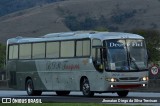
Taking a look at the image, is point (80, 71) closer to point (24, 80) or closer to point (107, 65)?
point (107, 65)

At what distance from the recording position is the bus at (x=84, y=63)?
33.0m

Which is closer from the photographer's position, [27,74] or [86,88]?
[86,88]

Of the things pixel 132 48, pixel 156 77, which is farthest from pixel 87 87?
pixel 156 77

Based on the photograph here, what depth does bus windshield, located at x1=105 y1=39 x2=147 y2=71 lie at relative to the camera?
108ft

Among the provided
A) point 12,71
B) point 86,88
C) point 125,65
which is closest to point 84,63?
point 86,88

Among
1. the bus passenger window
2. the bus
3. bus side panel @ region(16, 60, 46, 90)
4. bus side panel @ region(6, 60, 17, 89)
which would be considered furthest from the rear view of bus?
bus side panel @ region(6, 60, 17, 89)

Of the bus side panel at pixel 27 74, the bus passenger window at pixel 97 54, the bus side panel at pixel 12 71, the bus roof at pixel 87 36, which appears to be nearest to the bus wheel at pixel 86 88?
the bus passenger window at pixel 97 54

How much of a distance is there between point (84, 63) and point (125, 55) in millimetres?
2397

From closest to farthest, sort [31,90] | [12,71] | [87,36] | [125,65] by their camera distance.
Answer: [125,65]
[87,36]
[31,90]
[12,71]

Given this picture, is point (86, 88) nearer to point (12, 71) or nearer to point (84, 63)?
point (84, 63)

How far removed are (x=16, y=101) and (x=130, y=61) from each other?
10.4 metres

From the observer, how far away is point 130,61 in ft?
109

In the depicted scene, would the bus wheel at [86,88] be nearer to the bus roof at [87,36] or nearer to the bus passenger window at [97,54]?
the bus passenger window at [97,54]

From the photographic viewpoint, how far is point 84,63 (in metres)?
34.4
